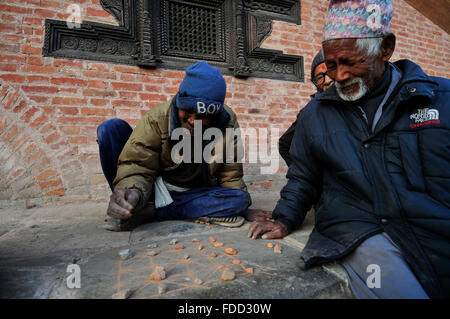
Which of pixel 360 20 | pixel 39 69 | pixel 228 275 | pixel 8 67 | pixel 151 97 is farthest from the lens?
pixel 151 97

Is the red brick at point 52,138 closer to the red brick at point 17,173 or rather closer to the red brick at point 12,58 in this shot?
the red brick at point 17,173

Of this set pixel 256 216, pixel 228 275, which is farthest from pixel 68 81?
pixel 228 275

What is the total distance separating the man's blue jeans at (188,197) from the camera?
1914 mm

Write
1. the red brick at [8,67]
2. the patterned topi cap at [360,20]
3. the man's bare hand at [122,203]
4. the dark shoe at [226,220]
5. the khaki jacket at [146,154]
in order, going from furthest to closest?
the red brick at [8,67], the dark shoe at [226,220], the khaki jacket at [146,154], the man's bare hand at [122,203], the patterned topi cap at [360,20]

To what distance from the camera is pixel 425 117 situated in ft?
3.37

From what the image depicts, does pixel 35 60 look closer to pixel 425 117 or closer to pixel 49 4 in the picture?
pixel 49 4

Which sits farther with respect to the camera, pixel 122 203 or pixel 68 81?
pixel 68 81

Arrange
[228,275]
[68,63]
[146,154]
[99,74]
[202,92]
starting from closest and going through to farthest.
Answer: [228,275] → [202,92] → [146,154] → [68,63] → [99,74]

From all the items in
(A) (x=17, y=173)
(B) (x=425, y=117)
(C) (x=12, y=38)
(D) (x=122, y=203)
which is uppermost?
(C) (x=12, y=38)

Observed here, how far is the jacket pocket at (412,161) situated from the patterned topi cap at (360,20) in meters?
0.47

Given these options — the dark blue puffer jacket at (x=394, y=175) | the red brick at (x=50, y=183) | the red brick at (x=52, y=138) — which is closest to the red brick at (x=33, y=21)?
the red brick at (x=52, y=138)

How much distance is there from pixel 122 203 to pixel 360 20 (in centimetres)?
157
